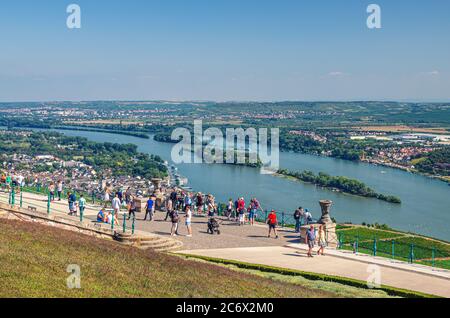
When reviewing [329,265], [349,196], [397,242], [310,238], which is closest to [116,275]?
[329,265]

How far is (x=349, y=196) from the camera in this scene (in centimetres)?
5834

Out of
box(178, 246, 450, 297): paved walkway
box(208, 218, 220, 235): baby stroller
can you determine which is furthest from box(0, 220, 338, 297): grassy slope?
box(208, 218, 220, 235): baby stroller

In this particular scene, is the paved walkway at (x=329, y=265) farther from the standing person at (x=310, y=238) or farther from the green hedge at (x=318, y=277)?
the green hedge at (x=318, y=277)

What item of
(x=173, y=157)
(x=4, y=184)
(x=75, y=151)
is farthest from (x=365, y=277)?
(x=75, y=151)

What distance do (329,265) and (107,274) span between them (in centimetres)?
582

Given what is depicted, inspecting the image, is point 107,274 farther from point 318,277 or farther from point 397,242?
point 397,242

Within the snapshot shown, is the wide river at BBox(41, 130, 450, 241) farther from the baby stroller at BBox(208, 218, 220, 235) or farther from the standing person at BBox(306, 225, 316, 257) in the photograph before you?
the standing person at BBox(306, 225, 316, 257)

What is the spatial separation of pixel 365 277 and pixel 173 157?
250 ft

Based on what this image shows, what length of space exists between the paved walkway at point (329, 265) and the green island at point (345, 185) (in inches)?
1638

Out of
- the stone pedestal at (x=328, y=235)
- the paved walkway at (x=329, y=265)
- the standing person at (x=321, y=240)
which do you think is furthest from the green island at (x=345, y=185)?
the paved walkway at (x=329, y=265)

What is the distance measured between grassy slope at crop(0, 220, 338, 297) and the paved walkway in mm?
2260

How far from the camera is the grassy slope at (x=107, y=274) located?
8688 millimetres

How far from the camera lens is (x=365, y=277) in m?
12.4
